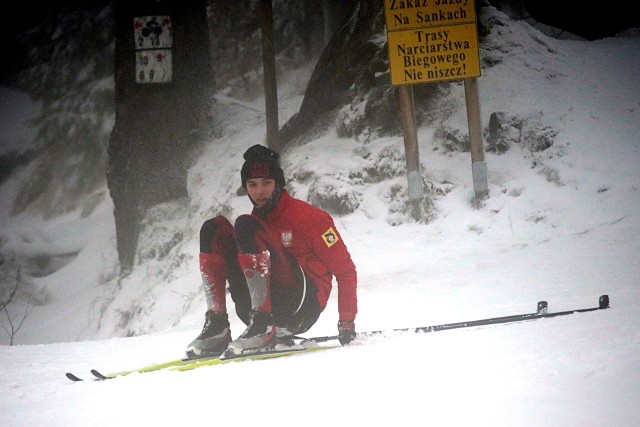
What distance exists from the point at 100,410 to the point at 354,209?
738cm

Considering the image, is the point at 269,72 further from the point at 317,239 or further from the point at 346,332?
the point at 346,332

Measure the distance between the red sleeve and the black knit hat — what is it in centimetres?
38

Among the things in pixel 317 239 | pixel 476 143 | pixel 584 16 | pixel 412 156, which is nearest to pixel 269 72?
pixel 412 156

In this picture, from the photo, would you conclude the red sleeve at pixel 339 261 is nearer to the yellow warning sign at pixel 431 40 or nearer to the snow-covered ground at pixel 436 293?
the snow-covered ground at pixel 436 293

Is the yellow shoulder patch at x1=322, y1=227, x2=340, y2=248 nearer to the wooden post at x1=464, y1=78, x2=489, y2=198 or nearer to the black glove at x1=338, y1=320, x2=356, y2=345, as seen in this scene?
the black glove at x1=338, y1=320, x2=356, y2=345

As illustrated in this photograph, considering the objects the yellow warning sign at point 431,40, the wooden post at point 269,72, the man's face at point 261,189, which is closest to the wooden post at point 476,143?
the yellow warning sign at point 431,40

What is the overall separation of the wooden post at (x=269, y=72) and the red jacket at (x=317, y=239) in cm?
794

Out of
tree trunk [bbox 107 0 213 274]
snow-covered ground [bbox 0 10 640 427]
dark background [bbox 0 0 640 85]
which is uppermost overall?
dark background [bbox 0 0 640 85]

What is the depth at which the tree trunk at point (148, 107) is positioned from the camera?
12.6 m

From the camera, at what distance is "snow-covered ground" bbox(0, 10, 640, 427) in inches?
109

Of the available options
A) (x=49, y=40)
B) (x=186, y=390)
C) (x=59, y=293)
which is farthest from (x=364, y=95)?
(x=49, y=40)

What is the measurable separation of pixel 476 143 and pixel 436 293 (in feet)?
10.1

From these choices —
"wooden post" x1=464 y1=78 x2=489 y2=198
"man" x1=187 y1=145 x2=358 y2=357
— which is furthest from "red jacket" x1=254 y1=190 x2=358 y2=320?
"wooden post" x1=464 y1=78 x2=489 y2=198

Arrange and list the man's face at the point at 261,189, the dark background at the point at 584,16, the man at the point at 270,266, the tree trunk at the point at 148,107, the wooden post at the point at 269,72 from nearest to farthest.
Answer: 1. the man at the point at 270,266
2. the man's face at the point at 261,189
3. the wooden post at the point at 269,72
4. the tree trunk at the point at 148,107
5. the dark background at the point at 584,16
